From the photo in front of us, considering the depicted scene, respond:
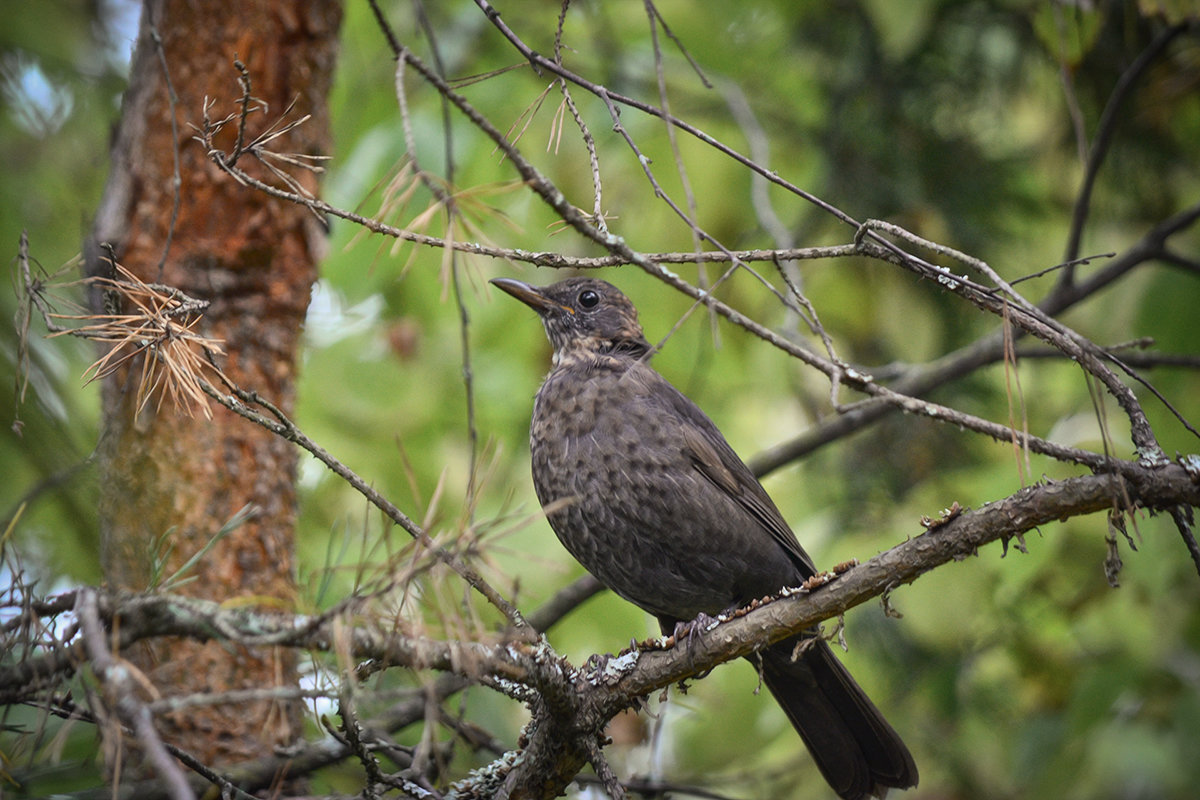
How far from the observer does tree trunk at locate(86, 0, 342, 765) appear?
114 inches

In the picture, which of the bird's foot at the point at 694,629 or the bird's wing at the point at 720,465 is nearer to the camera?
the bird's foot at the point at 694,629

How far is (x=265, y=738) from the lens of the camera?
2916 mm

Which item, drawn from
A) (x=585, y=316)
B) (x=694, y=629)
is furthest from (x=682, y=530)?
(x=585, y=316)

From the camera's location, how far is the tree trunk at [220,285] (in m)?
2.89

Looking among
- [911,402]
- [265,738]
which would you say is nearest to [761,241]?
[911,402]

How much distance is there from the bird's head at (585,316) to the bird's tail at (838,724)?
53.8 inches

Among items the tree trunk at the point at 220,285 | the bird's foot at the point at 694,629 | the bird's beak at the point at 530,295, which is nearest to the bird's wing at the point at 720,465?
the bird's beak at the point at 530,295

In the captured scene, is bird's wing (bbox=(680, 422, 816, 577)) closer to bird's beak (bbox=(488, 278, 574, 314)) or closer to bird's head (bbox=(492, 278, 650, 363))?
bird's head (bbox=(492, 278, 650, 363))

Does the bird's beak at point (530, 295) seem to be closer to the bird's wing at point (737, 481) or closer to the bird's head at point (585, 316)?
the bird's head at point (585, 316)

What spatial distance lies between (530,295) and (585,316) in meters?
0.25

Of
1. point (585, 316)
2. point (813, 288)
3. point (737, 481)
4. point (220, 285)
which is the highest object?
point (813, 288)

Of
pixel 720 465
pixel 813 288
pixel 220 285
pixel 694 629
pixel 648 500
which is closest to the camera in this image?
pixel 694 629

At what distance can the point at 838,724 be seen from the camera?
132 inches

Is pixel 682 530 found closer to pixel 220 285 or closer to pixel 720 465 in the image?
pixel 720 465
